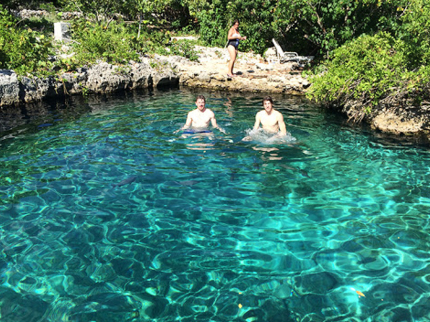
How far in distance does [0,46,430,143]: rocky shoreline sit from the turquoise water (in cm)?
A: 389

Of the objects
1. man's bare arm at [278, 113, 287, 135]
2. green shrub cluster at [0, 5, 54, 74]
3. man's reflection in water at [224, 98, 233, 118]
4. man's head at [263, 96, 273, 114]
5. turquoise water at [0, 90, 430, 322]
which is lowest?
turquoise water at [0, 90, 430, 322]

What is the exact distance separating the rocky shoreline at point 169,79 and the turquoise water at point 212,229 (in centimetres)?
389

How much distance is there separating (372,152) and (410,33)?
3.12m

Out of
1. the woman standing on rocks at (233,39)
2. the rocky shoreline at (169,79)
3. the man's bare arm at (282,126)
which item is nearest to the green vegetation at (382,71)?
the rocky shoreline at (169,79)

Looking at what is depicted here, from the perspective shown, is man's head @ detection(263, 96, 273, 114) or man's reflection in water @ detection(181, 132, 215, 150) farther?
man's head @ detection(263, 96, 273, 114)

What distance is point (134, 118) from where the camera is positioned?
10.6 meters

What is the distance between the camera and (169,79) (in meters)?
15.9

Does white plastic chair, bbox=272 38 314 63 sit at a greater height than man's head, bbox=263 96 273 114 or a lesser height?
greater

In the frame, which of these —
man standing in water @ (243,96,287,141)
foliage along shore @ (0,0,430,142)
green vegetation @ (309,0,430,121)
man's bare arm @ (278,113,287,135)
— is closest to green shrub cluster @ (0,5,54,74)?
foliage along shore @ (0,0,430,142)

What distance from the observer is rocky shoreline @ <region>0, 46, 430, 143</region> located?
11914mm

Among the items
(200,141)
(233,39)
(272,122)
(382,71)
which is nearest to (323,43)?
(233,39)

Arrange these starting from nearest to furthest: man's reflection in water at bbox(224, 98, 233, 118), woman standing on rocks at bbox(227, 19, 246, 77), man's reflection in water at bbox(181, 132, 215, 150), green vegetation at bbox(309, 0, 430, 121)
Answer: man's reflection in water at bbox(181, 132, 215, 150) → green vegetation at bbox(309, 0, 430, 121) → man's reflection in water at bbox(224, 98, 233, 118) → woman standing on rocks at bbox(227, 19, 246, 77)

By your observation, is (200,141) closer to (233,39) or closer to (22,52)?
(233,39)

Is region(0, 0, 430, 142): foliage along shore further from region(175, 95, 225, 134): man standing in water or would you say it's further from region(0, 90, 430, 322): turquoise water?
region(175, 95, 225, 134): man standing in water
